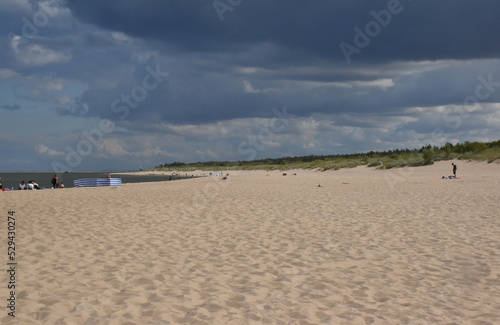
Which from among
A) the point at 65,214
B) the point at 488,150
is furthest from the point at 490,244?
the point at 488,150

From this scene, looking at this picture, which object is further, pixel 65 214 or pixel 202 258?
pixel 65 214

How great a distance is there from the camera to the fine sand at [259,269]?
609 centimetres

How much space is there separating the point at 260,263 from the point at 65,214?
10.7 metres

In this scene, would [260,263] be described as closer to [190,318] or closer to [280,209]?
[190,318]

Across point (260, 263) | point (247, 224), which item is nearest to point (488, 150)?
point (247, 224)

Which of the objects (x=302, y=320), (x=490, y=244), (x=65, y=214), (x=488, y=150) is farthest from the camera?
(x=488, y=150)

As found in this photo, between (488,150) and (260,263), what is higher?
(488,150)

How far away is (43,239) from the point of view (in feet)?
37.5

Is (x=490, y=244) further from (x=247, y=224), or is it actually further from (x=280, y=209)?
(x=280, y=209)

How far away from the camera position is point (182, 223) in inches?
553

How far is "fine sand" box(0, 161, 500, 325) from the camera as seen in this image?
20.0ft

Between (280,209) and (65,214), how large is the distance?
8.05 meters

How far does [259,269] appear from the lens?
8297mm

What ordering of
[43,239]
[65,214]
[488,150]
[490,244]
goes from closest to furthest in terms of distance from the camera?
[490,244] → [43,239] → [65,214] → [488,150]
